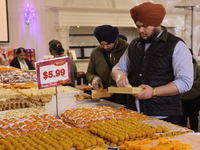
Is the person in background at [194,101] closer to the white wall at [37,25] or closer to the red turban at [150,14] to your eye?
the red turban at [150,14]

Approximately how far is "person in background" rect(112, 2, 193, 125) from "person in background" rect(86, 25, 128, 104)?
56 cm

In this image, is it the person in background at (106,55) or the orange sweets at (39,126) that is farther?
the person in background at (106,55)

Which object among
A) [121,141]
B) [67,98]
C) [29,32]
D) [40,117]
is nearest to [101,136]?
[121,141]

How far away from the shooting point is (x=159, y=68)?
1.82 meters

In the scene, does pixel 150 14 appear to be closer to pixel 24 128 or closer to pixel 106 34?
pixel 106 34

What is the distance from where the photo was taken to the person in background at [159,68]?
1.73 m

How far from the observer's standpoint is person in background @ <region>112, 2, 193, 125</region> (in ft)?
5.68

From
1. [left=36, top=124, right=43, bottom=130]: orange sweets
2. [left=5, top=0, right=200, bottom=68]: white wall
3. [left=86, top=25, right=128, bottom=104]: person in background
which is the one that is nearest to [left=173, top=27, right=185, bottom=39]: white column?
[left=5, top=0, right=200, bottom=68]: white wall

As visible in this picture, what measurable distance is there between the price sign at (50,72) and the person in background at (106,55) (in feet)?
1.82

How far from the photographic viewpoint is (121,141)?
1.32m

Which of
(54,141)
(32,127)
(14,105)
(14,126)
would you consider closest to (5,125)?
(14,126)

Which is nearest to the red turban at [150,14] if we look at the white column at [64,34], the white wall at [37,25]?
the white column at [64,34]

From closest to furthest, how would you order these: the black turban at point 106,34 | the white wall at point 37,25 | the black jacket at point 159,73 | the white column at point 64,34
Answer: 1. the black jacket at point 159,73
2. the black turban at point 106,34
3. the white column at point 64,34
4. the white wall at point 37,25

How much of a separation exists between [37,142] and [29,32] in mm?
8475
